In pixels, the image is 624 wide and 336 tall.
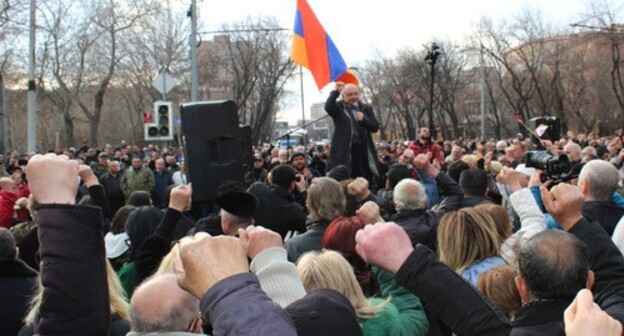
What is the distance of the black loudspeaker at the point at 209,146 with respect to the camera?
271 inches

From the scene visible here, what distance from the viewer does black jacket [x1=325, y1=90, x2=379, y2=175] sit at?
30.2 ft

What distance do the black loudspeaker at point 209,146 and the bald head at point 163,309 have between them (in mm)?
4363

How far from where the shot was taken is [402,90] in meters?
62.0

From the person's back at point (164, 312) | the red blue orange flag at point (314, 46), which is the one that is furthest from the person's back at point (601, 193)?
the red blue orange flag at point (314, 46)

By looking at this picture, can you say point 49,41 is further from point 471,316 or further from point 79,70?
point 471,316

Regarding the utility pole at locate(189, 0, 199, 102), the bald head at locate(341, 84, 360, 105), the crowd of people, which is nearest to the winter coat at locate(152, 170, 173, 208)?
the bald head at locate(341, 84, 360, 105)

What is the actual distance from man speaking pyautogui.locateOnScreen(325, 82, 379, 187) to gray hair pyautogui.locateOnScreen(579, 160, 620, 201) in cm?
393

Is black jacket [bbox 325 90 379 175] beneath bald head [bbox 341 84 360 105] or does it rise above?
beneath

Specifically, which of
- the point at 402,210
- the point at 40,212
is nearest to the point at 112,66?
the point at 402,210

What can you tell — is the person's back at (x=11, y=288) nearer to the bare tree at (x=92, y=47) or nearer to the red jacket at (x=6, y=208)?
the red jacket at (x=6, y=208)

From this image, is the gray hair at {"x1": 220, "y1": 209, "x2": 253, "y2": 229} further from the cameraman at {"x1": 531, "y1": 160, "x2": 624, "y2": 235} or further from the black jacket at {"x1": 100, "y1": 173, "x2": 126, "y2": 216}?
the black jacket at {"x1": 100, "y1": 173, "x2": 126, "y2": 216}

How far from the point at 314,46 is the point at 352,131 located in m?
1.76

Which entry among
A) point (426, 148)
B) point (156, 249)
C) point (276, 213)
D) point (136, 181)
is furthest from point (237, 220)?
point (136, 181)

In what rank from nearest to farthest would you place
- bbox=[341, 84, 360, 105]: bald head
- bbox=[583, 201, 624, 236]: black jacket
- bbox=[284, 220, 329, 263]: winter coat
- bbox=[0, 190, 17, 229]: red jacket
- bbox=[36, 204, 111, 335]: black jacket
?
bbox=[36, 204, 111, 335]: black jacket → bbox=[284, 220, 329, 263]: winter coat → bbox=[583, 201, 624, 236]: black jacket → bbox=[0, 190, 17, 229]: red jacket → bbox=[341, 84, 360, 105]: bald head
